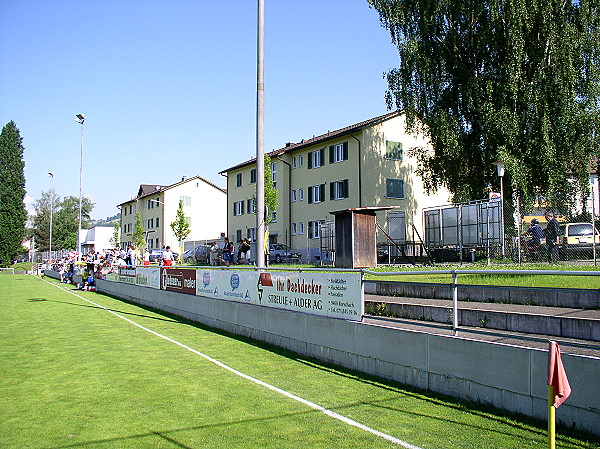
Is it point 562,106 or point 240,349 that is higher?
point 562,106

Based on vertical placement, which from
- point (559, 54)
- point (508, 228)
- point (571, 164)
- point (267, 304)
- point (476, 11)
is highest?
point (476, 11)

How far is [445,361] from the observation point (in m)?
7.82

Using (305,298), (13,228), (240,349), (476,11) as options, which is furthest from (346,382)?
(13,228)

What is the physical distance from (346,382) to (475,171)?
2253 cm

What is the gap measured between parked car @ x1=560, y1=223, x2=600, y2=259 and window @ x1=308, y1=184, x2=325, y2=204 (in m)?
29.6

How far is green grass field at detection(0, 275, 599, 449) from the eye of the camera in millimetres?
6023

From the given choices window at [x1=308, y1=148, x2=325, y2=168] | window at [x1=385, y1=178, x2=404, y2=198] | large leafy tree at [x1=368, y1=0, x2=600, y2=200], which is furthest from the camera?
window at [x1=308, y1=148, x2=325, y2=168]

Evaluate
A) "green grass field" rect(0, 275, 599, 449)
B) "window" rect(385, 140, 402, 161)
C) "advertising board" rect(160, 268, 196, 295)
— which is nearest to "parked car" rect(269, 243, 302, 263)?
"window" rect(385, 140, 402, 161)

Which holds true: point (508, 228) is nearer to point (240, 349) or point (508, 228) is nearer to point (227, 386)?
point (240, 349)

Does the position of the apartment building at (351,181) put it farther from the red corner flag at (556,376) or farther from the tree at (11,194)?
the tree at (11,194)

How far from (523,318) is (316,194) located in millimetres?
38339

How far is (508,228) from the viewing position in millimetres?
19594

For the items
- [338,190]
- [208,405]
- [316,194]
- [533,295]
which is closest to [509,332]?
[533,295]

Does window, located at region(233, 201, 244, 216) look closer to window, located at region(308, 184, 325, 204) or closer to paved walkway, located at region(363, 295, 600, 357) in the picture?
window, located at region(308, 184, 325, 204)
